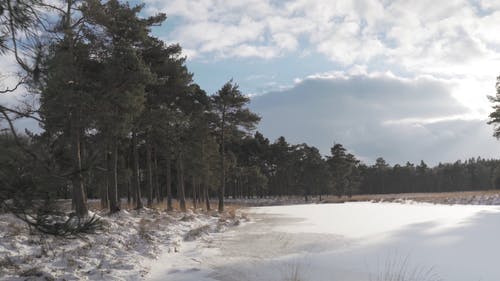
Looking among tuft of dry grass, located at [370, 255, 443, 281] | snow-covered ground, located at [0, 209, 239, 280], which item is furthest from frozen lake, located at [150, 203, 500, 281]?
snow-covered ground, located at [0, 209, 239, 280]

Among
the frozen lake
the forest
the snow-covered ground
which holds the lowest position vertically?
the frozen lake

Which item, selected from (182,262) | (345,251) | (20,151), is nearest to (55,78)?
(20,151)

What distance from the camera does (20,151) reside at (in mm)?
4621

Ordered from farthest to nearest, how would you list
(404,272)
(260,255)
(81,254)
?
(260,255)
(81,254)
(404,272)

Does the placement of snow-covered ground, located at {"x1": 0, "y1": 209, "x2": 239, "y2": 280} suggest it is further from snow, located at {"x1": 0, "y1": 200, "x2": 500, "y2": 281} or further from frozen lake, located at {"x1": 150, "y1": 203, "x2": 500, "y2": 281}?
frozen lake, located at {"x1": 150, "y1": 203, "x2": 500, "y2": 281}

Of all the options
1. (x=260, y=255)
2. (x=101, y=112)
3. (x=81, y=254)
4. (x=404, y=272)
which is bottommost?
(x=260, y=255)

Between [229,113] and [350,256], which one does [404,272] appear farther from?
[229,113]

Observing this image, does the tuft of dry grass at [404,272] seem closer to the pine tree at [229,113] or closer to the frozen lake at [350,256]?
the frozen lake at [350,256]

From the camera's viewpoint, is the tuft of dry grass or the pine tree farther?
the pine tree

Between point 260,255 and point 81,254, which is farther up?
point 81,254

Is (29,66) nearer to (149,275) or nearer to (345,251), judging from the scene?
(149,275)

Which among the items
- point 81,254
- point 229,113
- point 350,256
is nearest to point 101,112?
point 81,254

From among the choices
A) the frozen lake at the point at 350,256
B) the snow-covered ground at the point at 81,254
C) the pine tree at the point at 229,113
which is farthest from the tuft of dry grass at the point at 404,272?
the pine tree at the point at 229,113

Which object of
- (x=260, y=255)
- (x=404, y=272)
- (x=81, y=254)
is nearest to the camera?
(x=404, y=272)
